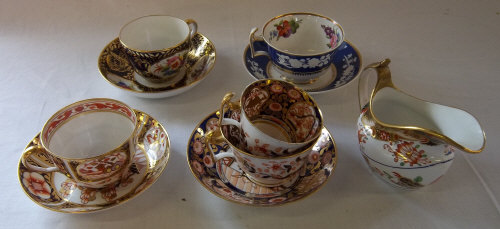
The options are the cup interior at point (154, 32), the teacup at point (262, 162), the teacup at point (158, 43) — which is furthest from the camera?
the cup interior at point (154, 32)

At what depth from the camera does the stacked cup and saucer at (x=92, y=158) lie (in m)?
0.58

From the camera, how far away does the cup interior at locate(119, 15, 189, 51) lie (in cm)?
91

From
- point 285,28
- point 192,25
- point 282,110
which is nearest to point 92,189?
point 282,110

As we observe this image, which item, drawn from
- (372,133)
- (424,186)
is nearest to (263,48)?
(372,133)

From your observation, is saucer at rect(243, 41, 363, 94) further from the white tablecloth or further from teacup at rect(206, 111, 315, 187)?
teacup at rect(206, 111, 315, 187)

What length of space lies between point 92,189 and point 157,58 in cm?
32

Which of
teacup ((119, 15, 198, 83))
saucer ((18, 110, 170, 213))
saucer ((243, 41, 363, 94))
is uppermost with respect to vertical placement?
teacup ((119, 15, 198, 83))

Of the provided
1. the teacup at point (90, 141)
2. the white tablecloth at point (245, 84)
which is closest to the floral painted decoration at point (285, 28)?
the white tablecloth at point (245, 84)

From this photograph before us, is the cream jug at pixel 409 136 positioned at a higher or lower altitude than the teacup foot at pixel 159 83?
higher

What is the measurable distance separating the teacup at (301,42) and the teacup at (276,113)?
0.15 m

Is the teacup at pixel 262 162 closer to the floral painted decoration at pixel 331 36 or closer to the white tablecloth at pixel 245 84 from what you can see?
the white tablecloth at pixel 245 84

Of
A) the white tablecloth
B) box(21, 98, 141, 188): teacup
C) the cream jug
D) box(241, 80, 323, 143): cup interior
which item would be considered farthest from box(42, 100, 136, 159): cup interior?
the cream jug

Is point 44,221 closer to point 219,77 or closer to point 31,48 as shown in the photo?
point 219,77

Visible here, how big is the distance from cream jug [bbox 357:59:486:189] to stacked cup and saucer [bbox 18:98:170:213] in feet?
1.30
